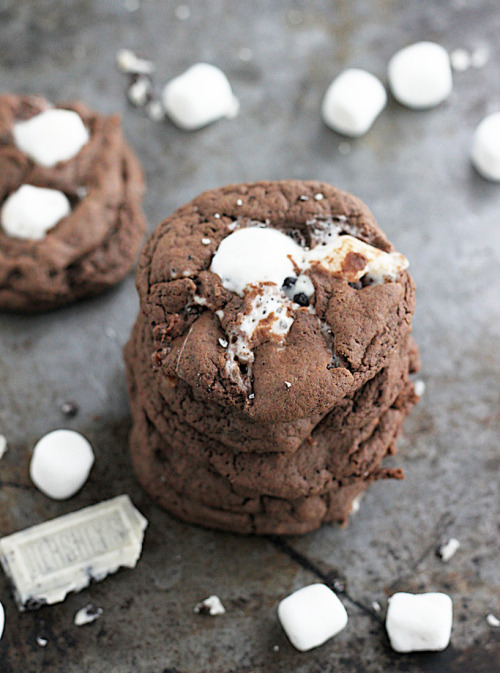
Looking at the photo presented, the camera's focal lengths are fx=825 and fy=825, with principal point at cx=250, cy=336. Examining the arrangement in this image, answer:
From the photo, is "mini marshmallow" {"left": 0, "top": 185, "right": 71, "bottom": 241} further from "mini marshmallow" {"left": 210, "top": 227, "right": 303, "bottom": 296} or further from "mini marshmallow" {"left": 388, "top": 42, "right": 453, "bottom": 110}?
"mini marshmallow" {"left": 388, "top": 42, "right": 453, "bottom": 110}

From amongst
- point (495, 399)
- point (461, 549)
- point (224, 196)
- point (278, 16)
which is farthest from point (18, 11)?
point (461, 549)

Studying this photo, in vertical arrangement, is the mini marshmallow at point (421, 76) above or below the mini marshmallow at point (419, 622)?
above

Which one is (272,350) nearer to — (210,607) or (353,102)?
(210,607)

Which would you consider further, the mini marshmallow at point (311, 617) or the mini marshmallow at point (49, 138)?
the mini marshmallow at point (49, 138)

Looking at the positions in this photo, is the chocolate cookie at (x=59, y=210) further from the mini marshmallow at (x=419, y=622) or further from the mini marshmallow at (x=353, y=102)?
the mini marshmallow at (x=419, y=622)

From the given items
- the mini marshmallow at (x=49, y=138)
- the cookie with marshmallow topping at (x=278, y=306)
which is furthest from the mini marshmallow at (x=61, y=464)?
the mini marshmallow at (x=49, y=138)

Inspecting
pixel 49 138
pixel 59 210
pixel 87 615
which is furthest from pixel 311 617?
pixel 49 138
